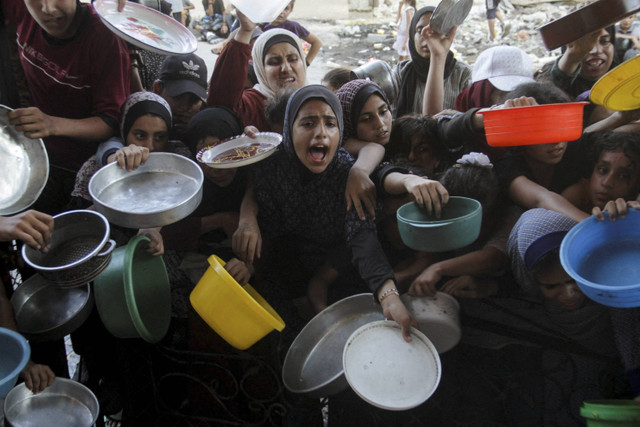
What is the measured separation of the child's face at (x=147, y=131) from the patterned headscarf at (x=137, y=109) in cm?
2

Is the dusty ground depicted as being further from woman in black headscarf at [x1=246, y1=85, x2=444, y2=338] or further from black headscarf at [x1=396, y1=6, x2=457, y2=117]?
woman in black headscarf at [x1=246, y1=85, x2=444, y2=338]

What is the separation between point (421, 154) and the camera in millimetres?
2066

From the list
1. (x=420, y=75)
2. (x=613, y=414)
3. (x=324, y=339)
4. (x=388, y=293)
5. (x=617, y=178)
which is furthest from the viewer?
(x=420, y=75)

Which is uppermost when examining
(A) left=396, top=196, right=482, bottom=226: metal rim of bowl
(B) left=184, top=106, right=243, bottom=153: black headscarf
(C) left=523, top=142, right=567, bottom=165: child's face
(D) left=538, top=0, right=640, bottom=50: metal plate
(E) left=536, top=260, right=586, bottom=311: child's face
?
(D) left=538, top=0, right=640, bottom=50: metal plate

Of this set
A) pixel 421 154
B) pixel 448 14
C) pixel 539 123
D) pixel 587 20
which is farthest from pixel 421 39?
pixel 539 123

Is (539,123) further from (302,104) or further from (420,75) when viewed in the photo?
(420,75)

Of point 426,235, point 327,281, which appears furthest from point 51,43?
point 426,235

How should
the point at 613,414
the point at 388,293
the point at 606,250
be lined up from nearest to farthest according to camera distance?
the point at 613,414, the point at 606,250, the point at 388,293

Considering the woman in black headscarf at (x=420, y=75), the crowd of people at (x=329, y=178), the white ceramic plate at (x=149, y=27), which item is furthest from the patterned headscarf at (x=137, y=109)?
the woman in black headscarf at (x=420, y=75)

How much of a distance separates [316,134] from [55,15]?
1.21m

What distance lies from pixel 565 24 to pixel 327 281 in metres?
1.34

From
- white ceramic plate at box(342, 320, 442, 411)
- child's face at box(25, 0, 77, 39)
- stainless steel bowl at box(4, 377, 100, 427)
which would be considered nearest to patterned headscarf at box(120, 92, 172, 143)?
child's face at box(25, 0, 77, 39)

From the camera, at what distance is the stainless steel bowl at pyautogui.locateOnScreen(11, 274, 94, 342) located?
68.8 inches

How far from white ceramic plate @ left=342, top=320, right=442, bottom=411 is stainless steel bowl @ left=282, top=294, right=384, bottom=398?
199 millimetres
